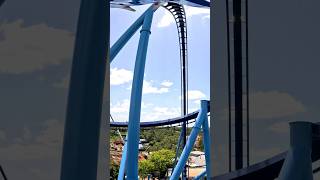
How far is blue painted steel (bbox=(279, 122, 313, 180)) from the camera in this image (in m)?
4.59

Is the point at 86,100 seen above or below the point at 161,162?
above

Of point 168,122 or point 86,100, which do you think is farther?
point 168,122

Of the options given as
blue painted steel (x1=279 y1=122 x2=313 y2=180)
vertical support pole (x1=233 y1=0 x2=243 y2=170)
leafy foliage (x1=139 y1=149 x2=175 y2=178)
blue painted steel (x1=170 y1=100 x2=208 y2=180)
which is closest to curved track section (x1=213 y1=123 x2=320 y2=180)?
vertical support pole (x1=233 y1=0 x2=243 y2=170)

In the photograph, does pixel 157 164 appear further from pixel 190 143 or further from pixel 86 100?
pixel 86 100

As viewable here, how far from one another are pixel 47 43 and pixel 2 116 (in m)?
1.49

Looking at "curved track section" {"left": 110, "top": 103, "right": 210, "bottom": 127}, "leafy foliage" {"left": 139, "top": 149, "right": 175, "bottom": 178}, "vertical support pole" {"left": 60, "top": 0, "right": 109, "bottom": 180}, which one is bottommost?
"leafy foliage" {"left": 139, "top": 149, "right": 175, "bottom": 178}

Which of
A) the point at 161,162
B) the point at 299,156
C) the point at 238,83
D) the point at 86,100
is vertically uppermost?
the point at 238,83

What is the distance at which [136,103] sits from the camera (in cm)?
1173

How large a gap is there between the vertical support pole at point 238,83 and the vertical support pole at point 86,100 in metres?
3.90

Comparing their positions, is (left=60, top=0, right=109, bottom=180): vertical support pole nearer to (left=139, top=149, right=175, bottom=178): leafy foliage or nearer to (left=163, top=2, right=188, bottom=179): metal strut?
(left=163, top=2, right=188, bottom=179): metal strut

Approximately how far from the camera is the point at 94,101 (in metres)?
4.43

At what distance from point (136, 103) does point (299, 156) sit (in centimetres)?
734

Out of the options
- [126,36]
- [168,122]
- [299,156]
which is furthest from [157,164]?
[299,156]

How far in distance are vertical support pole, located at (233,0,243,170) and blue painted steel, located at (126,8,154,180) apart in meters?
3.76
